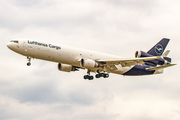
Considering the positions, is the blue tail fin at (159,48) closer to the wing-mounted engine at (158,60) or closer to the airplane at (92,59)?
the airplane at (92,59)

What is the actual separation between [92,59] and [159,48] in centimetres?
1616

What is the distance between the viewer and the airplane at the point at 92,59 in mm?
58469

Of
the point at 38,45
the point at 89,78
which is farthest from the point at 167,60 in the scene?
the point at 38,45

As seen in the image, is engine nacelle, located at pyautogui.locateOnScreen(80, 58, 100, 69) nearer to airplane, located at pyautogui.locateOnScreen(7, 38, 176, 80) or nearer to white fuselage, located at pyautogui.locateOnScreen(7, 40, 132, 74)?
airplane, located at pyautogui.locateOnScreen(7, 38, 176, 80)

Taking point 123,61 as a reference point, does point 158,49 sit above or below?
above

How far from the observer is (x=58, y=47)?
6019 cm

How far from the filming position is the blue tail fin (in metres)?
70.1

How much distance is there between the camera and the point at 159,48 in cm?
7069

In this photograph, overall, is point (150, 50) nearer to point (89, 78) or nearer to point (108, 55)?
point (108, 55)

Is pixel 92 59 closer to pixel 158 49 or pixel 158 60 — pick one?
pixel 158 60

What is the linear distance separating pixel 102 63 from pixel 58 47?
9.26m

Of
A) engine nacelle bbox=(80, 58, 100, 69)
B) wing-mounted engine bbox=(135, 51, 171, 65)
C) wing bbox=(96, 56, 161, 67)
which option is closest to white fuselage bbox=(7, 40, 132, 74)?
engine nacelle bbox=(80, 58, 100, 69)

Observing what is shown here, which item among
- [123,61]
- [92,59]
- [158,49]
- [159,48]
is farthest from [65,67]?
[159,48]

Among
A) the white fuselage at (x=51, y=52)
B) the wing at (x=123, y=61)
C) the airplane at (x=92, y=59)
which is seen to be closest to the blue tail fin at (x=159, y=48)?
the airplane at (x=92, y=59)
